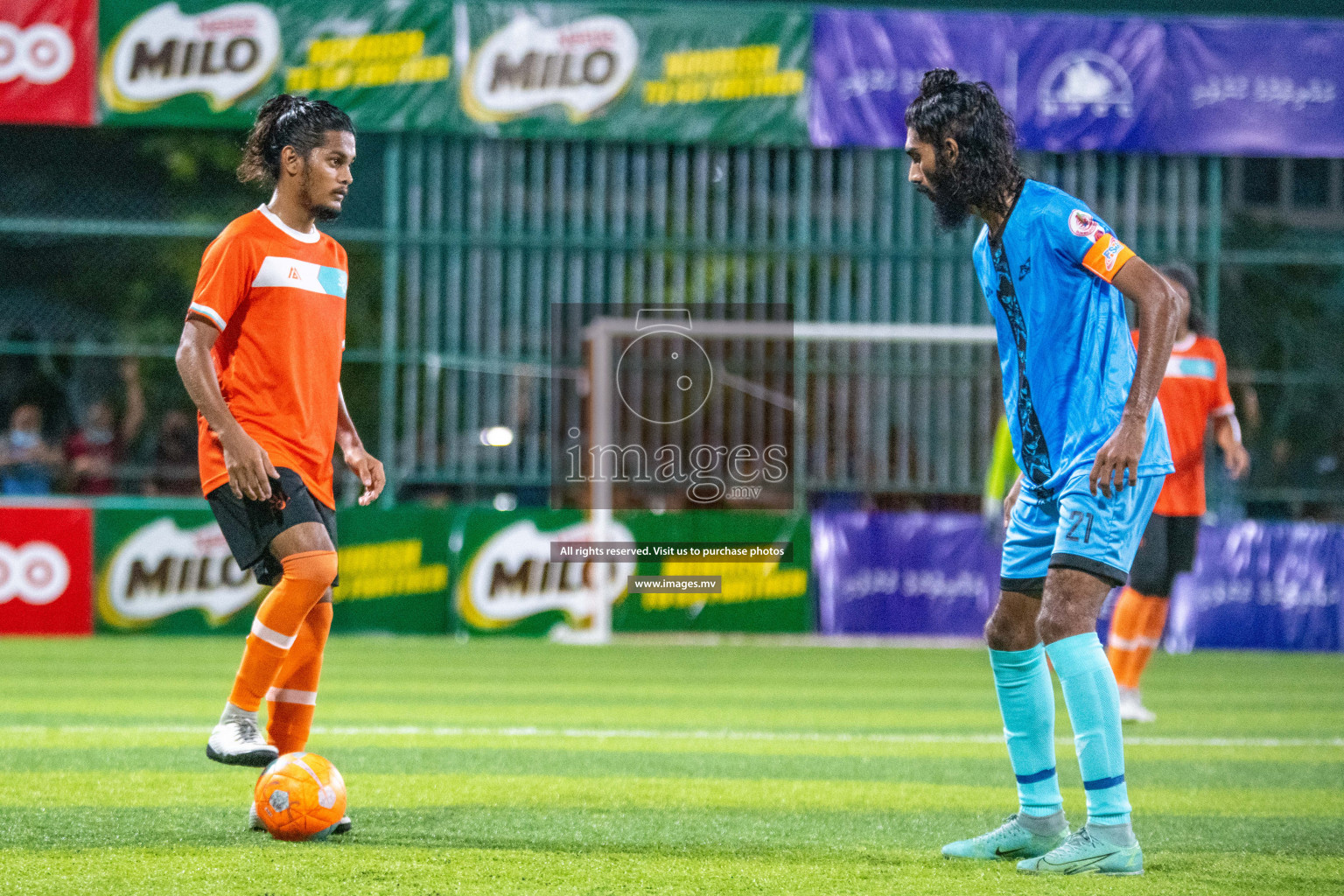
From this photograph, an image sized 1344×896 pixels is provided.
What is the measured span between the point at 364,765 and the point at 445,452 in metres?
8.48

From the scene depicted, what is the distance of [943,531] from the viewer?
1487 centimetres

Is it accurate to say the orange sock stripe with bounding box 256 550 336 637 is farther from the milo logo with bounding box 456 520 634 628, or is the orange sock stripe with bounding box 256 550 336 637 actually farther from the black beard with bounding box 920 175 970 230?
the milo logo with bounding box 456 520 634 628

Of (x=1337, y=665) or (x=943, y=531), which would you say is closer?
(x=1337, y=665)

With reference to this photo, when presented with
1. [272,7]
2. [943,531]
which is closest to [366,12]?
[272,7]

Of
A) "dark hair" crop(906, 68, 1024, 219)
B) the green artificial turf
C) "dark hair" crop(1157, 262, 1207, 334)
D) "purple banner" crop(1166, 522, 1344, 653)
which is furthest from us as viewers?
"purple banner" crop(1166, 522, 1344, 653)

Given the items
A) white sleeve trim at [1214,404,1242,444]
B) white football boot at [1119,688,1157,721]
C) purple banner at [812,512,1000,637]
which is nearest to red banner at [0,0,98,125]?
purple banner at [812,512,1000,637]

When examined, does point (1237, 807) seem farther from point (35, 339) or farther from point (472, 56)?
point (35, 339)

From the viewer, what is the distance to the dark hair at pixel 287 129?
5246 millimetres

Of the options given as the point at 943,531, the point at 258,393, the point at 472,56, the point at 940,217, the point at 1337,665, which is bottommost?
the point at 1337,665

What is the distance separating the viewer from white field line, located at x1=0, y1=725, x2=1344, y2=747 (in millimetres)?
8047

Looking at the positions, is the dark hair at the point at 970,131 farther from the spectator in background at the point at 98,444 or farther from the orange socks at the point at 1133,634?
the spectator in background at the point at 98,444

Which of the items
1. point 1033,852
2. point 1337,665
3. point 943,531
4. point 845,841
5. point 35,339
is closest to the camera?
point 1033,852

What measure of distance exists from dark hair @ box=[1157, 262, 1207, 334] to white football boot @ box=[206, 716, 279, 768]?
17.6 ft

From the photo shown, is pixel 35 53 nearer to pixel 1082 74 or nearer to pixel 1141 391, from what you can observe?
pixel 1082 74
